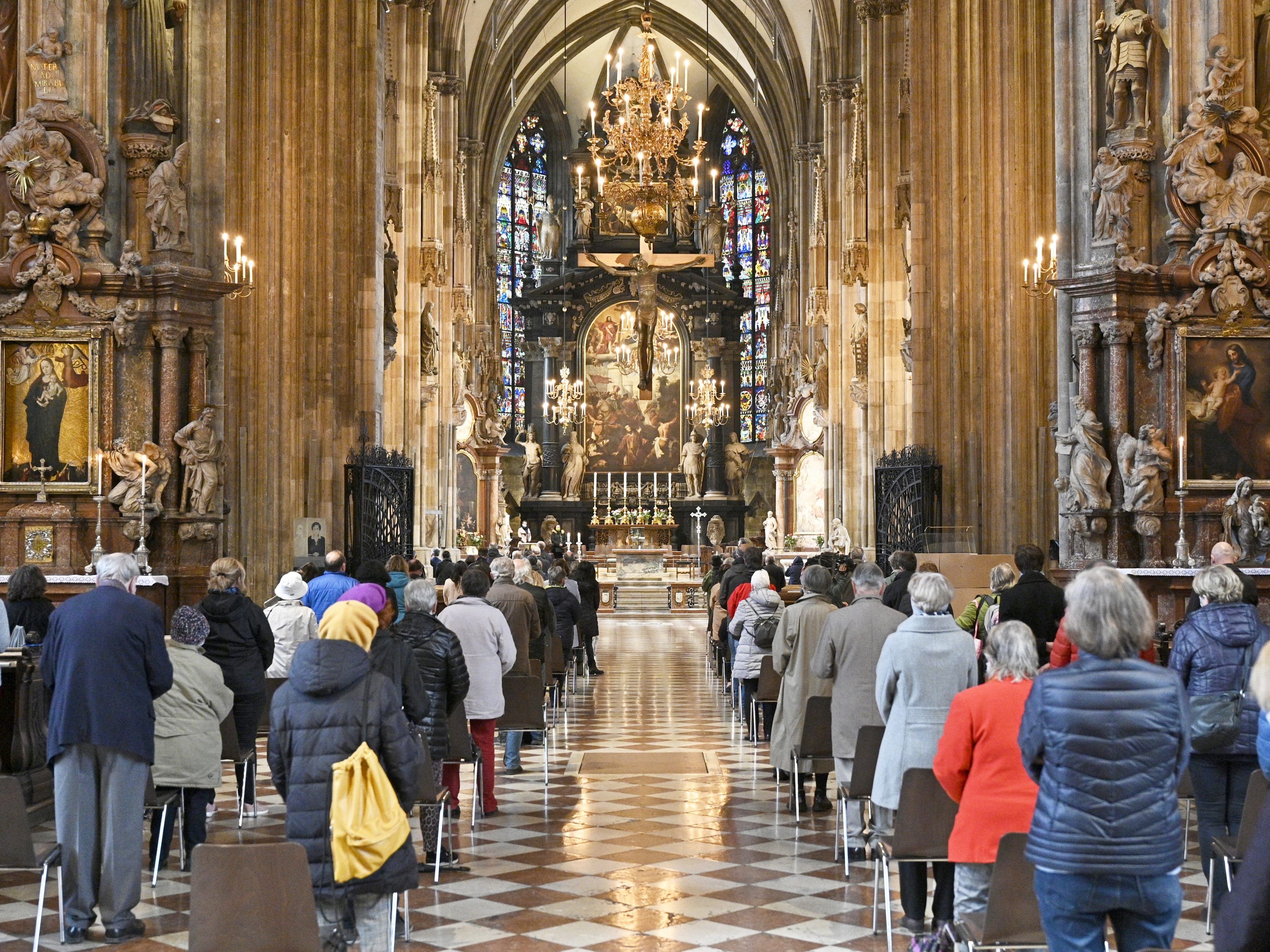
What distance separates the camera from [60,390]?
515 inches

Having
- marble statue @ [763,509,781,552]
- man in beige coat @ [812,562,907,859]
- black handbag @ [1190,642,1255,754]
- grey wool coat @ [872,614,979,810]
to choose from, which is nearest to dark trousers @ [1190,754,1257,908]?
black handbag @ [1190,642,1255,754]

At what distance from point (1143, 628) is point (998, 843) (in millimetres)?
1363

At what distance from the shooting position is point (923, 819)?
617cm

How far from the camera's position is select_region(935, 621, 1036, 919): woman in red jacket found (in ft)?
17.2

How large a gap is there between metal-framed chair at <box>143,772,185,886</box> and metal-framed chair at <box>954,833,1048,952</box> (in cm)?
388

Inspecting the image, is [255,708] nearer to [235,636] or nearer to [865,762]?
[235,636]

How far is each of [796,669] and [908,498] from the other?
12.9m

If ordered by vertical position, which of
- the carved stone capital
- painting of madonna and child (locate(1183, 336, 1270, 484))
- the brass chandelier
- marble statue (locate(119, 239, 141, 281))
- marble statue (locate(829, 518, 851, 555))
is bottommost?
marble statue (locate(829, 518, 851, 555))

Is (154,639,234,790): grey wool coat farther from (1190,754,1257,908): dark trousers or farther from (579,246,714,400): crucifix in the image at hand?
(579,246,714,400): crucifix

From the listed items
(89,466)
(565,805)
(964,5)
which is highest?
(964,5)

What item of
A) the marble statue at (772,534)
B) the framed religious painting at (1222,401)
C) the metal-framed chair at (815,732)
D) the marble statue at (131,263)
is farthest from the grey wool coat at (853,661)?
the marble statue at (772,534)

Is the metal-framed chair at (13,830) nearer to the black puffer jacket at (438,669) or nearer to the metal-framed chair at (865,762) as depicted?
the black puffer jacket at (438,669)

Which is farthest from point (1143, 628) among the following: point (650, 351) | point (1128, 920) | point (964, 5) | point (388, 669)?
point (650, 351)

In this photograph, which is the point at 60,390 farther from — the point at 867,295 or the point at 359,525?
the point at 867,295
